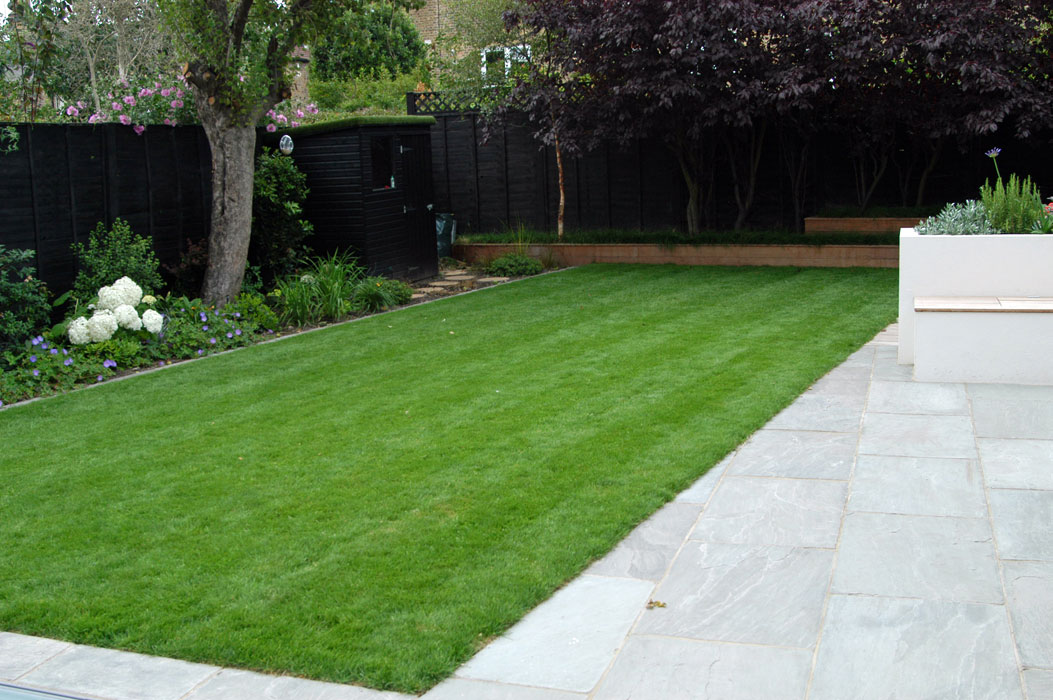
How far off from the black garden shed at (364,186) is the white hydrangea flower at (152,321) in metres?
3.56

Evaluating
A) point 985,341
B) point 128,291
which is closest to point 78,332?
point 128,291

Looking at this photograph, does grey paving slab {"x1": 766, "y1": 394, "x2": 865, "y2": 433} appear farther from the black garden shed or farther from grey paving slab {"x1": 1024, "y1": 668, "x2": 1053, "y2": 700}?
the black garden shed

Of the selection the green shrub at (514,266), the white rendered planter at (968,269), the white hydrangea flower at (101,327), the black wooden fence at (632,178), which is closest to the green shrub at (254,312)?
the white hydrangea flower at (101,327)

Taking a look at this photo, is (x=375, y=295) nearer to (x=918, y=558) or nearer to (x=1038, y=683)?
(x=918, y=558)

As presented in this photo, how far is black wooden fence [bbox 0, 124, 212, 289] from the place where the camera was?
8.98 m

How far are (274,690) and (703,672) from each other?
1.36 m

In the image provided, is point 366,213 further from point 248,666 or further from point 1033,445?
point 248,666

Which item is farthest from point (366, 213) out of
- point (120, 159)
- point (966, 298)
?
point (966, 298)

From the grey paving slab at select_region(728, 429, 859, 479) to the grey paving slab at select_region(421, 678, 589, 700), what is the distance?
2352mm

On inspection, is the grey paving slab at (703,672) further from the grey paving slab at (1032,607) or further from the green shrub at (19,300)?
the green shrub at (19,300)

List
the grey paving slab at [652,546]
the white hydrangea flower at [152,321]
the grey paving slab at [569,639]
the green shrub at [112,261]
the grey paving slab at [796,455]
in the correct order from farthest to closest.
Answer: the green shrub at [112,261]
the white hydrangea flower at [152,321]
the grey paving slab at [796,455]
the grey paving slab at [652,546]
the grey paving slab at [569,639]

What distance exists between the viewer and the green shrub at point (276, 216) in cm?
1137

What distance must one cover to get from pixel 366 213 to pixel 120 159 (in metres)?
3.01

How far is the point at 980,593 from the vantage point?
3.78 m
